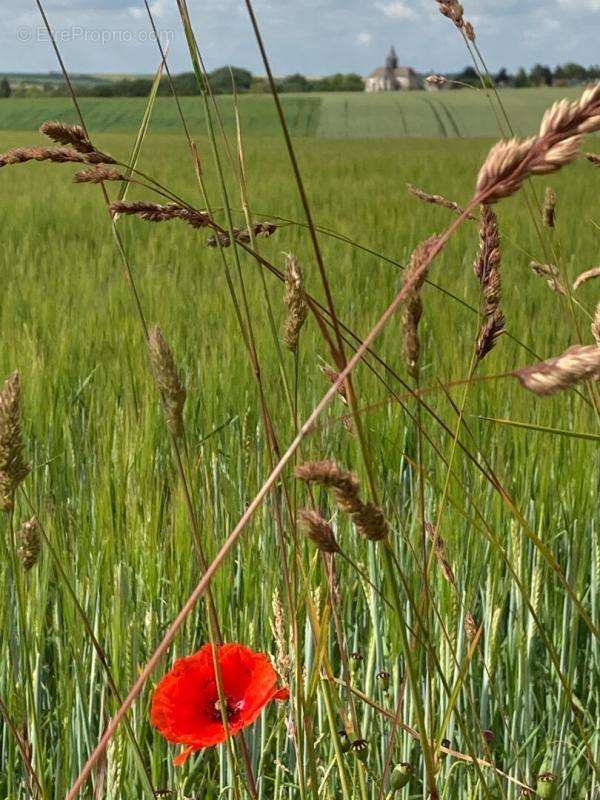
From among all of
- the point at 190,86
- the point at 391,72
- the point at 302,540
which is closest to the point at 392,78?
the point at 391,72

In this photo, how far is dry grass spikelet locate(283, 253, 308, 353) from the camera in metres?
0.53

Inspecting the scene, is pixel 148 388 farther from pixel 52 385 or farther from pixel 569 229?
pixel 569 229

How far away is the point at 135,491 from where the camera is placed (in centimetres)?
129

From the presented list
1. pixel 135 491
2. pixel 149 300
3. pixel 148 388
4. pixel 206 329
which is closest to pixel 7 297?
pixel 149 300

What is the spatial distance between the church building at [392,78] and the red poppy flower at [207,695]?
6136 cm

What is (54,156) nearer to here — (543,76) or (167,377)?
(167,377)

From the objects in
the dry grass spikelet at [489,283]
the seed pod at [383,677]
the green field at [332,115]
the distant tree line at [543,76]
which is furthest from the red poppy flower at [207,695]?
the distant tree line at [543,76]

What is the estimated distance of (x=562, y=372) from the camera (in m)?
0.31

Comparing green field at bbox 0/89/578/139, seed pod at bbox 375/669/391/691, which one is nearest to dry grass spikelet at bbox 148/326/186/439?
seed pod at bbox 375/669/391/691

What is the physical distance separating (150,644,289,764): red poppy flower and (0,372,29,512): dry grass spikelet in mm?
207

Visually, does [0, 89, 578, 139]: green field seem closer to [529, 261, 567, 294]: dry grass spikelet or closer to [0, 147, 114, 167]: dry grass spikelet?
[529, 261, 567, 294]: dry grass spikelet

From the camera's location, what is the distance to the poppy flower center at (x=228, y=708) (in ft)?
2.10

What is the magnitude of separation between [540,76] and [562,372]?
48590mm

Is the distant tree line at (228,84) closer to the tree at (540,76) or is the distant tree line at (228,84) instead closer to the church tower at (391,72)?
the tree at (540,76)
